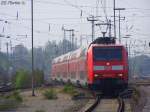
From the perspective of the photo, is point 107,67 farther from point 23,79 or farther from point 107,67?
point 23,79

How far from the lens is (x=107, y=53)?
34.9 m

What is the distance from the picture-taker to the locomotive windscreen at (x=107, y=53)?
34750mm

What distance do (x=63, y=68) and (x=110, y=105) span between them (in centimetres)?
2773

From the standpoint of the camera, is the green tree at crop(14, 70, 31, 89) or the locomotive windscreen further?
the green tree at crop(14, 70, 31, 89)

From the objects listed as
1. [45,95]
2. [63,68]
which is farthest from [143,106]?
[63,68]

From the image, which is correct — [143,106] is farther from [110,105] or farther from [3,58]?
[3,58]

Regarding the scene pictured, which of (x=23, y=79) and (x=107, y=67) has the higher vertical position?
(x=107, y=67)

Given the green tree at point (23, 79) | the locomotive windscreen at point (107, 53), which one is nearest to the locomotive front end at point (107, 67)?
the locomotive windscreen at point (107, 53)

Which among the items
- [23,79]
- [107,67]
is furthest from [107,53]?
[23,79]

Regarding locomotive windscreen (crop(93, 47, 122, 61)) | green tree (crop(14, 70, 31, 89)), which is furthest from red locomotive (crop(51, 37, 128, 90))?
green tree (crop(14, 70, 31, 89))

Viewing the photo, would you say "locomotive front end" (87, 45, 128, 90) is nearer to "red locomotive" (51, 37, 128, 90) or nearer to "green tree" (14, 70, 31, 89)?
"red locomotive" (51, 37, 128, 90)

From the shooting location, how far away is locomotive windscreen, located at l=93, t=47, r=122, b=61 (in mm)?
34750

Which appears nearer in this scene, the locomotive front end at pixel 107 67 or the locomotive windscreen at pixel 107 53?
the locomotive front end at pixel 107 67

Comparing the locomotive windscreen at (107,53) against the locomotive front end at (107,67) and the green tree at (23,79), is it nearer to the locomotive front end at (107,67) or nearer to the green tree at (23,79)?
the locomotive front end at (107,67)
